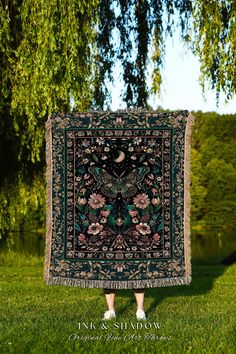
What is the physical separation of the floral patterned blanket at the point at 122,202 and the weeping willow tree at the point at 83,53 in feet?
9.46

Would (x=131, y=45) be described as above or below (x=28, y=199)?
above

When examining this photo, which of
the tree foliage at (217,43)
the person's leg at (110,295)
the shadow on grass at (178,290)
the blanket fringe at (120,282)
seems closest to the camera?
the blanket fringe at (120,282)

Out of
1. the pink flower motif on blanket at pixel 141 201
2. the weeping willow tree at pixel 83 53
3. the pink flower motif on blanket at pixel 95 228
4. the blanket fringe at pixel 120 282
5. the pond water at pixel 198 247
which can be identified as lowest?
the pond water at pixel 198 247

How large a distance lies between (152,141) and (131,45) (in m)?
5.92

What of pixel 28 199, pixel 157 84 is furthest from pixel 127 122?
pixel 28 199

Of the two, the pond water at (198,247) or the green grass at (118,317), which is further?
the pond water at (198,247)

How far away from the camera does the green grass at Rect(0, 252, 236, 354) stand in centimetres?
656

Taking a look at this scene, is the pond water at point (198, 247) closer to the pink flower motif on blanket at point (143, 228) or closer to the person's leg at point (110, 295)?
the person's leg at point (110, 295)

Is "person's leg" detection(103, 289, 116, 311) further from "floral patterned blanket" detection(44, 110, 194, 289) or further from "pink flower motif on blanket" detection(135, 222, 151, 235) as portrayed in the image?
"pink flower motif on blanket" detection(135, 222, 151, 235)

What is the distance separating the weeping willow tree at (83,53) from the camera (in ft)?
35.9

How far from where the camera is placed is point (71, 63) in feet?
35.7

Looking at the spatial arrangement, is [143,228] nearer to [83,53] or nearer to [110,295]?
[110,295]

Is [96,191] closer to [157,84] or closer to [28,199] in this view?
[157,84]

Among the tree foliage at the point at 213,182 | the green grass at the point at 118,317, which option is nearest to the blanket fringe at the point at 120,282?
the green grass at the point at 118,317
